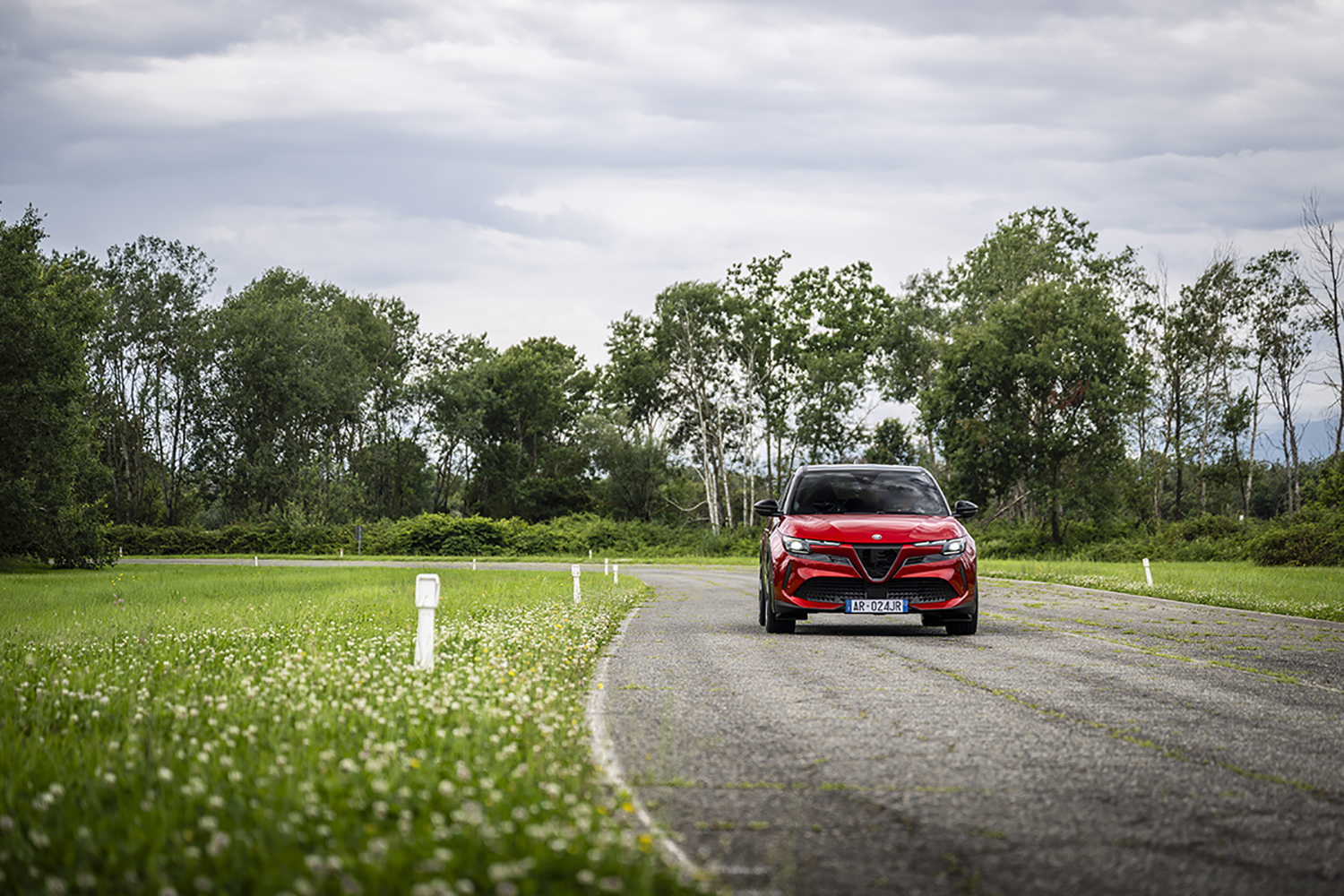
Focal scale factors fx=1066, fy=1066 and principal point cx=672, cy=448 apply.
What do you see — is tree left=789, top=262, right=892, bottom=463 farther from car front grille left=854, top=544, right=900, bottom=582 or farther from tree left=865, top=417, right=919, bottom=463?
car front grille left=854, top=544, right=900, bottom=582

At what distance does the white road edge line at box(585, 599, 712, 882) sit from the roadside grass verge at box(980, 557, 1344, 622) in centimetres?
1251

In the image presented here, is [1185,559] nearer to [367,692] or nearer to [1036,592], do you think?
[1036,592]

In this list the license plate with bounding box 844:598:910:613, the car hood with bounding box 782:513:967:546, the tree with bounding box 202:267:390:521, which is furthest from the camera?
the tree with bounding box 202:267:390:521

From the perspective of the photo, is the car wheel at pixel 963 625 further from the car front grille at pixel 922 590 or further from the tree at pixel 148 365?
the tree at pixel 148 365

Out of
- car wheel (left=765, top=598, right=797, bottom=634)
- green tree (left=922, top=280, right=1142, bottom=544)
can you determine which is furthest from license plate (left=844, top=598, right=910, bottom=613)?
green tree (left=922, top=280, right=1142, bottom=544)

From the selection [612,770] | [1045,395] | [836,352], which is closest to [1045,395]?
[1045,395]

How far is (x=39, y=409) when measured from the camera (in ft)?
113

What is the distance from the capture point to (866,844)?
4.02 meters

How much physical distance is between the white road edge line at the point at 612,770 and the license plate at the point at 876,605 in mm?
3669

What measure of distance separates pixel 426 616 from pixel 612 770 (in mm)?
3325

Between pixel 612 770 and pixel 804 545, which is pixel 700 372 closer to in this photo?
pixel 804 545

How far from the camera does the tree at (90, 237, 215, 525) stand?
6575 cm

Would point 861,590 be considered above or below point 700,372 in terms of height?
below

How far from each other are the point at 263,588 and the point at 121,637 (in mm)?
11293
